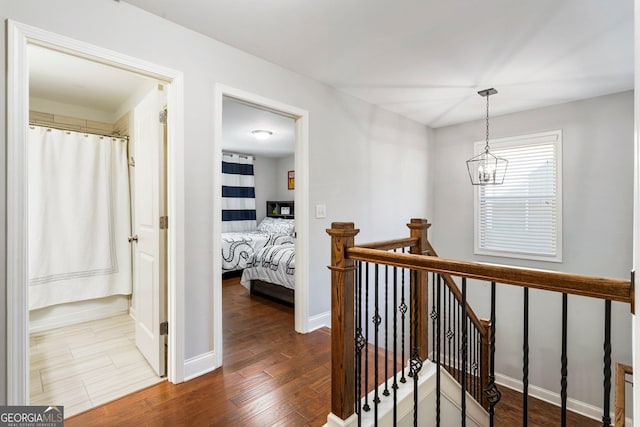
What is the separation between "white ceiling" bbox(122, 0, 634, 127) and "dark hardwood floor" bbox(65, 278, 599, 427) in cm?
235

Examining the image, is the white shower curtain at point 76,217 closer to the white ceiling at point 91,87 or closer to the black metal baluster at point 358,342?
the white ceiling at point 91,87

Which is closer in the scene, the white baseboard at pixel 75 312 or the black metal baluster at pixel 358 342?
the black metal baluster at pixel 358 342

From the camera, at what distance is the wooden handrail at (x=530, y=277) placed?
34.8 inches

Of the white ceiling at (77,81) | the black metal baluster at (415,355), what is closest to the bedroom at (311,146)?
the white ceiling at (77,81)

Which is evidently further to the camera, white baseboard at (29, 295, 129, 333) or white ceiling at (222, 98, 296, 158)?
white ceiling at (222, 98, 296, 158)

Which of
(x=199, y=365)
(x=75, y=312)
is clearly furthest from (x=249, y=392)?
(x=75, y=312)

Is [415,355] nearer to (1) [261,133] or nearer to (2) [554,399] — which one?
(2) [554,399]

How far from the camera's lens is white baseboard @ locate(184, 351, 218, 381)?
2.13 m

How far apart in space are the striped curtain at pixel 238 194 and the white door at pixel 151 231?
3.70 m

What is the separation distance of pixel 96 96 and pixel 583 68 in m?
4.60

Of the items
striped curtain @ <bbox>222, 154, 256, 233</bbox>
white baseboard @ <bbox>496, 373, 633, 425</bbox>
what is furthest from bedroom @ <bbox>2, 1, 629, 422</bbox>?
striped curtain @ <bbox>222, 154, 256, 233</bbox>

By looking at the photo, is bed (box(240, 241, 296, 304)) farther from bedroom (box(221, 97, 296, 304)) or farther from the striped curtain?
the striped curtain

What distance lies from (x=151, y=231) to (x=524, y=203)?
166 inches

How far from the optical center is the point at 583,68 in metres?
2.76
